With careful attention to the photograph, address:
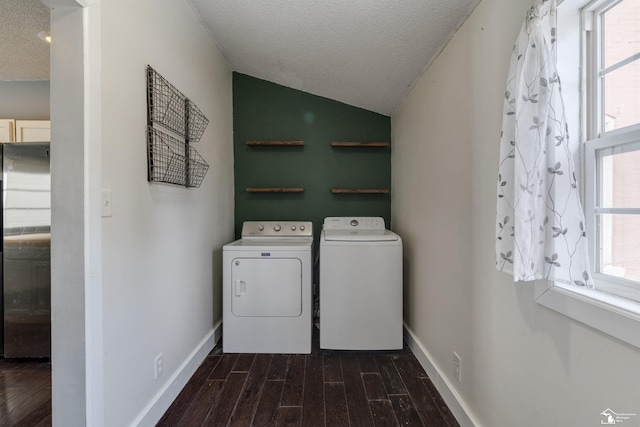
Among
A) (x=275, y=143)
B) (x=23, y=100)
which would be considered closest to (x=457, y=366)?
(x=275, y=143)

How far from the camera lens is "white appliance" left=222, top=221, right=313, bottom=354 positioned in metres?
2.20

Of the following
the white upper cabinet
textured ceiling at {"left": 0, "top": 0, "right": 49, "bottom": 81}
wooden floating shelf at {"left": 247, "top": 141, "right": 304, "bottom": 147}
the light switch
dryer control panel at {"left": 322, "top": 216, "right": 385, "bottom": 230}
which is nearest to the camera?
the light switch

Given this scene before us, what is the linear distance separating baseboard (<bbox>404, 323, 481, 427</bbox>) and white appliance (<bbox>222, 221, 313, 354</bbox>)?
0.81 meters

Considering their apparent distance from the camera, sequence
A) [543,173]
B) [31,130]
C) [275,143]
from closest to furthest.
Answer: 1. [543,173]
2. [31,130]
3. [275,143]

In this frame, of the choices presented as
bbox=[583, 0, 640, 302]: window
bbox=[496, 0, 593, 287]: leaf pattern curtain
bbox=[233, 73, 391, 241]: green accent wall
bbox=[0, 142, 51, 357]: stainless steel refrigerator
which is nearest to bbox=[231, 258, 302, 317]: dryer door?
bbox=[233, 73, 391, 241]: green accent wall

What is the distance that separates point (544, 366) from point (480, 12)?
1.50 m

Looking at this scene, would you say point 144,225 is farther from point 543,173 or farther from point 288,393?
point 543,173

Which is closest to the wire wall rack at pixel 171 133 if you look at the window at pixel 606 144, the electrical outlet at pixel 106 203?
the electrical outlet at pixel 106 203

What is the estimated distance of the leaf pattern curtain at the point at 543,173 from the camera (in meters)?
0.83

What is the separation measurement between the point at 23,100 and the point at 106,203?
2485mm

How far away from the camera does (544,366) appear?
96 cm

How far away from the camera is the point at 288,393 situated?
1736 millimetres

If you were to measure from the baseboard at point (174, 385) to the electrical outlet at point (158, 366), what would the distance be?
0.10 metres

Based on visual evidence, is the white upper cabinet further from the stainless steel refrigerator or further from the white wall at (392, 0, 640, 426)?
the white wall at (392, 0, 640, 426)
